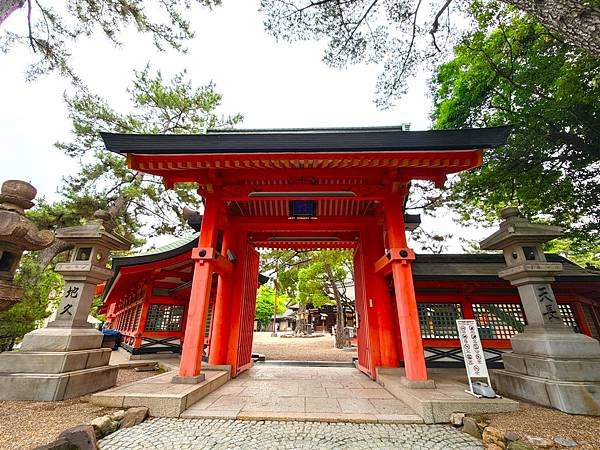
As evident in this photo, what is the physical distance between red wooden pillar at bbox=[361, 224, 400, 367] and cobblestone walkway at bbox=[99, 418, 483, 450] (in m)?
2.58

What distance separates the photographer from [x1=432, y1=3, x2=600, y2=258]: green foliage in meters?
6.87

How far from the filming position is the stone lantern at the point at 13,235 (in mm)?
3816

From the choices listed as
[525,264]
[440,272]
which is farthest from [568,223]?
[525,264]

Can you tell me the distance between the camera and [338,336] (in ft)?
50.0

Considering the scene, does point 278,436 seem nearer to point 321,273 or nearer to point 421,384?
point 421,384

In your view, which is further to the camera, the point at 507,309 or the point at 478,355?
the point at 507,309

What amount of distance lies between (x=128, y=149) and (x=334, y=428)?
5.08m

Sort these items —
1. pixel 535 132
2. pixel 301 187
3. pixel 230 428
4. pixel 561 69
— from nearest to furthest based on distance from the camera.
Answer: pixel 230 428, pixel 301 187, pixel 561 69, pixel 535 132

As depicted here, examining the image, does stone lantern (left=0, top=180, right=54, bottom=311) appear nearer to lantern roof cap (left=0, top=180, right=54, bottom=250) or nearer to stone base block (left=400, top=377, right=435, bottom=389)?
lantern roof cap (left=0, top=180, right=54, bottom=250)

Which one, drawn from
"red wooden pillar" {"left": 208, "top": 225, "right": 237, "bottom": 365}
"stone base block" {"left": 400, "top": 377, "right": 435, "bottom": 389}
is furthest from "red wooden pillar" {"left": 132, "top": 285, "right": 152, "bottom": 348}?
"stone base block" {"left": 400, "top": 377, "right": 435, "bottom": 389}

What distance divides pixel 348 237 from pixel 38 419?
6.63m

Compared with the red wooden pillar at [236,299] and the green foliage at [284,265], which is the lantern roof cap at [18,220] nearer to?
the red wooden pillar at [236,299]

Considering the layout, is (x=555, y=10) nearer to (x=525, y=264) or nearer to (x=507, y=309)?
(x=525, y=264)

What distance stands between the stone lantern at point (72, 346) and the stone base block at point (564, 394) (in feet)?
22.0
